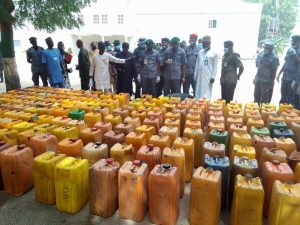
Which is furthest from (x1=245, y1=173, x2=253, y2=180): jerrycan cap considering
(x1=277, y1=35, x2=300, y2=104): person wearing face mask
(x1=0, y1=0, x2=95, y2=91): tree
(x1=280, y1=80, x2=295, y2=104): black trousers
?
(x1=0, y1=0, x2=95, y2=91): tree

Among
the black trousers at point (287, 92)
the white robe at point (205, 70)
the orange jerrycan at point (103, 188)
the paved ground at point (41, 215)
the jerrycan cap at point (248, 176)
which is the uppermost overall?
the white robe at point (205, 70)

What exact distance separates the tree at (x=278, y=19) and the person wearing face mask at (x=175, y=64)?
Answer: 39.2 meters

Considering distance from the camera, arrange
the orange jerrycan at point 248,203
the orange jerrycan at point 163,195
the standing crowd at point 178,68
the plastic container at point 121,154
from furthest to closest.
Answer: the standing crowd at point 178,68
the plastic container at point 121,154
the orange jerrycan at point 163,195
the orange jerrycan at point 248,203

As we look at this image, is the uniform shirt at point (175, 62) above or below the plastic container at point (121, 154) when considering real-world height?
above

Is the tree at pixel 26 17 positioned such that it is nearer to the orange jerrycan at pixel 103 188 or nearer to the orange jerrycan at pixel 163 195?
the orange jerrycan at pixel 103 188

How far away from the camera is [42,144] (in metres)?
3.55

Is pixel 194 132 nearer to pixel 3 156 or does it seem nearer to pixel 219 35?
pixel 3 156

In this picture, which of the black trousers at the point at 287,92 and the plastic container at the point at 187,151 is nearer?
the plastic container at the point at 187,151

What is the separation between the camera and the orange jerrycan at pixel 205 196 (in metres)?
2.61

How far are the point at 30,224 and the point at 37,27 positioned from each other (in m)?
6.44

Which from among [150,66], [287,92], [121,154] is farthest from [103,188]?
[287,92]

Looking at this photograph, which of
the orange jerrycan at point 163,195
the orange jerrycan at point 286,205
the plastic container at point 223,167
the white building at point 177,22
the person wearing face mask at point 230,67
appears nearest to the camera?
the orange jerrycan at point 286,205

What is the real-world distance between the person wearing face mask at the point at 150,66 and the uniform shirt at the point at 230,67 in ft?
5.62

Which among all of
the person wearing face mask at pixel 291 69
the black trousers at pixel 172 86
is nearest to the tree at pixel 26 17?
the black trousers at pixel 172 86
